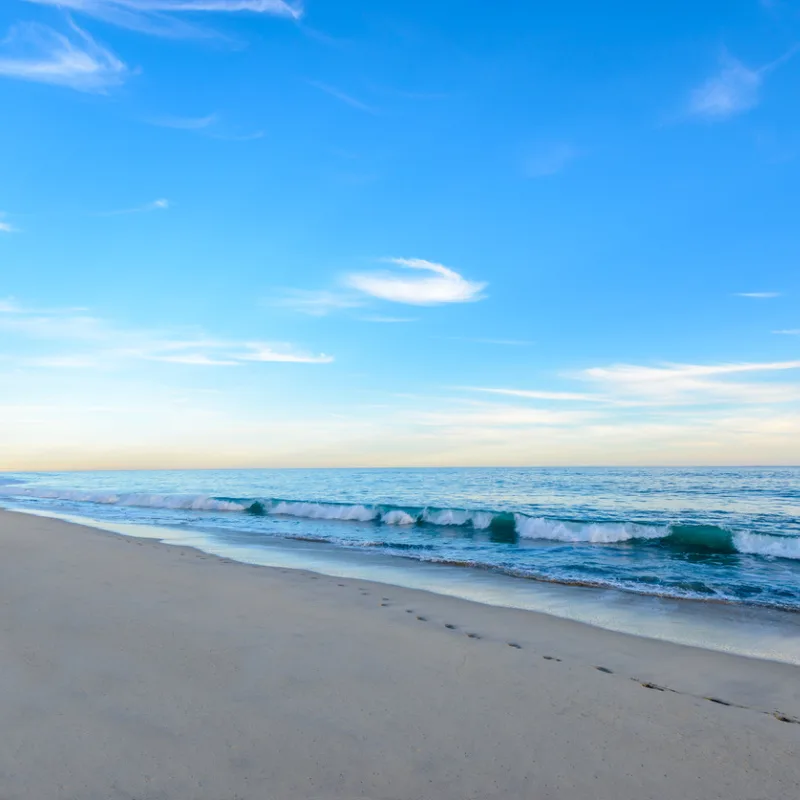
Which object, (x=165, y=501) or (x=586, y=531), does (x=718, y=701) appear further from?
(x=165, y=501)

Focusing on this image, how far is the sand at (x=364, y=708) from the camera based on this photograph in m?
3.20

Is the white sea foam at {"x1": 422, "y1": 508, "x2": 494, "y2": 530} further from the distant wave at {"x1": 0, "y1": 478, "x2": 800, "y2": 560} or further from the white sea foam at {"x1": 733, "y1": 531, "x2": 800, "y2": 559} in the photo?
the white sea foam at {"x1": 733, "y1": 531, "x2": 800, "y2": 559}

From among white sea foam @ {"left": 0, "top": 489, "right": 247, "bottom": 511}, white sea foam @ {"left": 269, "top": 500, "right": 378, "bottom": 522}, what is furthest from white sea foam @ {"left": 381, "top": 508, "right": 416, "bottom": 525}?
white sea foam @ {"left": 0, "top": 489, "right": 247, "bottom": 511}

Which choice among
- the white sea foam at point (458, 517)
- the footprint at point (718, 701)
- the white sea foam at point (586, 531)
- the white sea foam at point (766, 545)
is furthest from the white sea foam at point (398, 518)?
the footprint at point (718, 701)

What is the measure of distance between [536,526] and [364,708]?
17.0 m

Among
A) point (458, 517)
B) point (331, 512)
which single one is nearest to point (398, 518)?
point (458, 517)

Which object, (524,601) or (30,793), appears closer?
(30,793)

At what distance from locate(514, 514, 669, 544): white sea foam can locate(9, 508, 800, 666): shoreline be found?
25.0ft

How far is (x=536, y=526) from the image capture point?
2017 cm

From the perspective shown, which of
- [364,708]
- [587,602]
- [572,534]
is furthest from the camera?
[572,534]

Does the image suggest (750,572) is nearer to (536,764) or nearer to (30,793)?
(536,764)

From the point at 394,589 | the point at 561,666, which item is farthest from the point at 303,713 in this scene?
the point at 394,589

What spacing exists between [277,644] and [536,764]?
3083mm

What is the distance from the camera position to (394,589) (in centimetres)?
949
